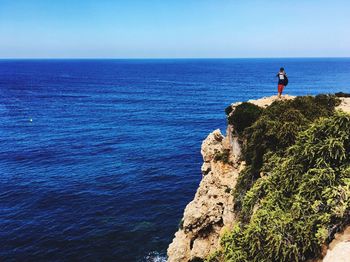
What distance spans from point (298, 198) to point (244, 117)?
1303 centimetres

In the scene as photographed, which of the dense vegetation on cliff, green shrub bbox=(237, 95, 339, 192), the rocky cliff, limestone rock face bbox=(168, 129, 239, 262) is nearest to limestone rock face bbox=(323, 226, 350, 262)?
the dense vegetation on cliff

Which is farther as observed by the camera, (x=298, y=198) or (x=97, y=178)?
(x=97, y=178)

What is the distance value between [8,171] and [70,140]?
65.1ft

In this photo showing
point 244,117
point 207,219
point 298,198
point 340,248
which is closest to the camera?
point 340,248

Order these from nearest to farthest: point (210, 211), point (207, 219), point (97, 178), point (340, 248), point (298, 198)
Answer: point (340, 248)
point (298, 198)
point (207, 219)
point (210, 211)
point (97, 178)

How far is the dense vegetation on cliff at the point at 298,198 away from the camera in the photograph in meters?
14.7

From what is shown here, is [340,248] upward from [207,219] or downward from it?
upward

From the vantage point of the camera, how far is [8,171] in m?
59.4

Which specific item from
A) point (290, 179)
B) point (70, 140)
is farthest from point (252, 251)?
point (70, 140)

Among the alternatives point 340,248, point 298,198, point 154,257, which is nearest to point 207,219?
point 154,257

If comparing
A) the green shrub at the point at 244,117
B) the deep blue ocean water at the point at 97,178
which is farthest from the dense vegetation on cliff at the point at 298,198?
the deep blue ocean water at the point at 97,178

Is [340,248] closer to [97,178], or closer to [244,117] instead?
[244,117]

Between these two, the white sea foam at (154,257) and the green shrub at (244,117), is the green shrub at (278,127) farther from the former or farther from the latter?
the white sea foam at (154,257)

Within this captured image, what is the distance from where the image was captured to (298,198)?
53.2 ft
